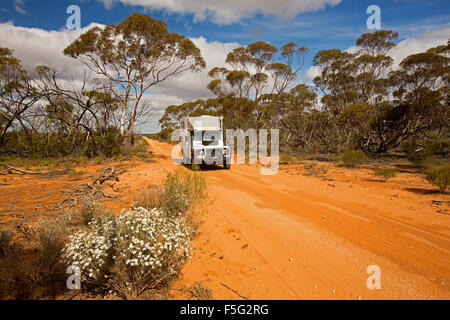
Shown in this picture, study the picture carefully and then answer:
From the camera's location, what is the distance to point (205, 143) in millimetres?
12148

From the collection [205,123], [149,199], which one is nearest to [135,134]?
[205,123]

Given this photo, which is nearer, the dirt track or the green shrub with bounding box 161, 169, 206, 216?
the dirt track

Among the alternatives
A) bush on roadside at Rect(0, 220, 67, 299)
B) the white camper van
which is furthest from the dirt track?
the white camper van

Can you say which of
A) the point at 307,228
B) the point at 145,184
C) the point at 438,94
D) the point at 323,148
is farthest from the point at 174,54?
the point at 438,94

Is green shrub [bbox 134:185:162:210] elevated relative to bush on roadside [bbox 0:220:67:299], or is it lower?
elevated

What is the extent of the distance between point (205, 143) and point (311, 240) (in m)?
9.09

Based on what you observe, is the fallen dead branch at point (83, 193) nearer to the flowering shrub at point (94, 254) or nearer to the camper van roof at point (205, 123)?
the flowering shrub at point (94, 254)

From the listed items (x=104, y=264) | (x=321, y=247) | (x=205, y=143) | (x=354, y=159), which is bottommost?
(x=321, y=247)

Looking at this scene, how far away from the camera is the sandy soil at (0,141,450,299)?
8.83 ft

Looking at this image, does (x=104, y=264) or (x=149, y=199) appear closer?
(x=104, y=264)

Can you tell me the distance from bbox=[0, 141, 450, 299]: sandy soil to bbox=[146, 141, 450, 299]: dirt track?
15mm

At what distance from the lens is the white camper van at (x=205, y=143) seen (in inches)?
456

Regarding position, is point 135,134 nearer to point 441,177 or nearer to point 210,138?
point 210,138

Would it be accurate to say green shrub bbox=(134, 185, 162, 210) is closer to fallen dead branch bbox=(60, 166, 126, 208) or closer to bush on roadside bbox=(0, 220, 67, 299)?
fallen dead branch bbox=(60, 166, 126, 208)
